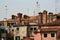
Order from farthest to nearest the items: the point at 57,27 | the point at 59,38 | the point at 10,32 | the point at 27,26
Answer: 1. the point at 10,32
2. the point at 27,26
3. the point at 57,27
4. the point at 59,38

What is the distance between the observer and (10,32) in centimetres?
4922

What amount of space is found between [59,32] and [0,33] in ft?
59.9

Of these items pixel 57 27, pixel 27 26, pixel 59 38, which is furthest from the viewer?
pixel 27 26

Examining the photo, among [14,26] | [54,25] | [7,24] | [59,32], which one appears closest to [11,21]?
[7,24]

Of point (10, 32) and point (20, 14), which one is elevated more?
point (20, 14)

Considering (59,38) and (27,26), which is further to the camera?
(27,26)

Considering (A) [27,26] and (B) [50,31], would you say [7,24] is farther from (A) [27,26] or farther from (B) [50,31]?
(B) [50,31]

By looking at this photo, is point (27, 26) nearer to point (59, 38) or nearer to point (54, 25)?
point (54, 25)

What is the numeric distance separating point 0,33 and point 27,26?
7.21 meters

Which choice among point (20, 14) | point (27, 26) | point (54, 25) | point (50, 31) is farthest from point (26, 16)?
point (50, 31)

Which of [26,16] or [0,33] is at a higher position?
[26,16]

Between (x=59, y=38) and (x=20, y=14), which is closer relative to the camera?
(x=59, y=38)

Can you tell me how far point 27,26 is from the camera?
4562 cm

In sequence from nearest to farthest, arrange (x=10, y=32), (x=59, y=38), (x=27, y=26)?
(x=59, y=38) → (x=27, y=26) → (x=10, y=32)
